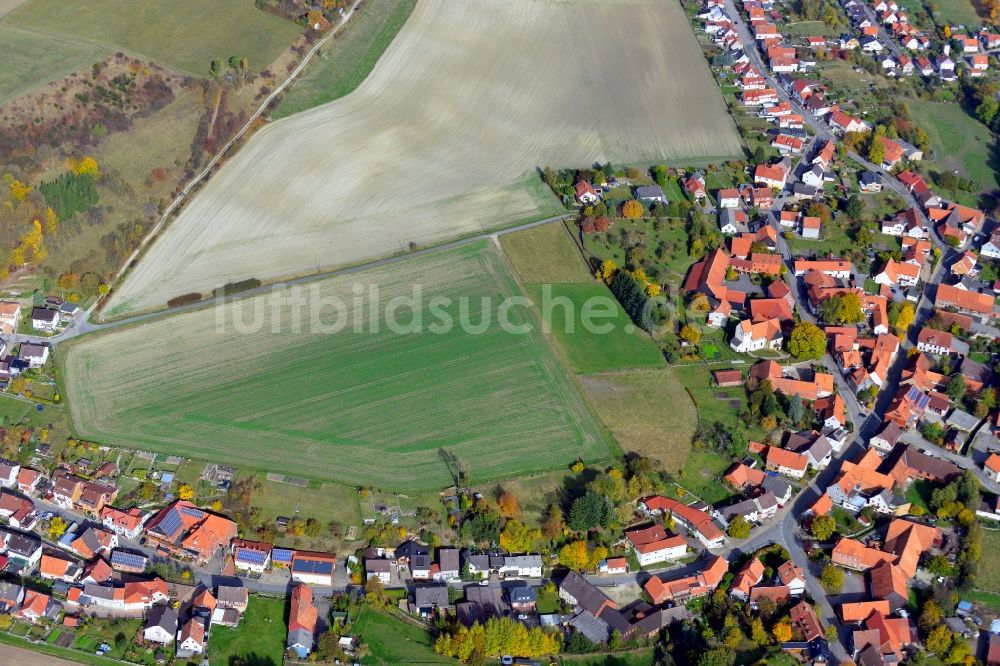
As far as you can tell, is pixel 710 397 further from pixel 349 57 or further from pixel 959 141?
pixel 349 57

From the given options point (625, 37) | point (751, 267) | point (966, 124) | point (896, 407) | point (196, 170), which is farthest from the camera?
point (625, 37)

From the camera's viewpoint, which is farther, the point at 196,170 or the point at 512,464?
the point at 196,170

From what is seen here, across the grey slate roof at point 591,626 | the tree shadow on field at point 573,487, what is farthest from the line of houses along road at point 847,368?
the tree shadow on field at point 573,487

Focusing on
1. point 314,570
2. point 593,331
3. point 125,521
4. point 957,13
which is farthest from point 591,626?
point 957,13

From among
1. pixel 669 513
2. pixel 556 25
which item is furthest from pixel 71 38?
pixel 669 513

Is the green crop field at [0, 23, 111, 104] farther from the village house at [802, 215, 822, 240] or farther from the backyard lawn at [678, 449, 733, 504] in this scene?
the backyard lawn at [678, 449, 733, 504]

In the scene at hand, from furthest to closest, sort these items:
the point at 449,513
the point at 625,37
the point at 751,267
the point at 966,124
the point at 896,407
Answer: the point at 625,37 < the point at 966,124 < the point at 751,267 < the point at 896,407 < the point at 449,513

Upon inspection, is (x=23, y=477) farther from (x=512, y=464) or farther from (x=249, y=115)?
(x=249, y=115)
